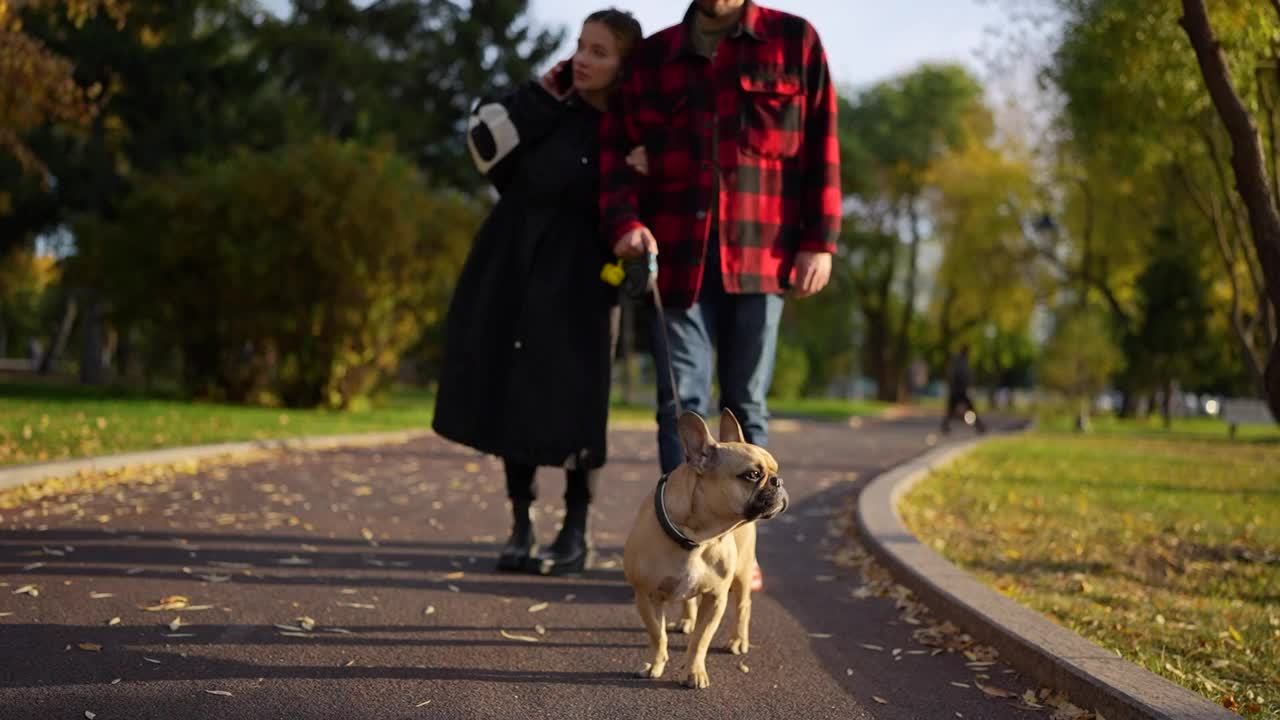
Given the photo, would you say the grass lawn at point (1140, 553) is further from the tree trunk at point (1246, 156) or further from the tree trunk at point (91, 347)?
the tree trunk at point (91, 347)

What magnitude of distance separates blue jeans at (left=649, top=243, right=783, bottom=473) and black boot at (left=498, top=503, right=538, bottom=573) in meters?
1.09

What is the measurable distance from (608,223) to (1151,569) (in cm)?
376

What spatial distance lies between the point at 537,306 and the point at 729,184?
3.78ft

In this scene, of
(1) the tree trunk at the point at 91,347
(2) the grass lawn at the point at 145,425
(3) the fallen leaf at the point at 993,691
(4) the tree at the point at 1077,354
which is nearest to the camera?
(3) the fallen leaf at the point at 993,691

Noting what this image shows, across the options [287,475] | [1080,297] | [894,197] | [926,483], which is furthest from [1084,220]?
[287,475]

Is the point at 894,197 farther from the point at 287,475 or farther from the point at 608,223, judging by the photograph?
the point at 608,223

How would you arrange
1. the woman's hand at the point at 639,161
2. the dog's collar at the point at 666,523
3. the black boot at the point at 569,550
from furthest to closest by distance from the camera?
Result: 1. the black boot at the point at 569,550
2. the woman's hand at the point at 639,161
3. the dog's collar at the point at 666,523

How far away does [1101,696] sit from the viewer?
3312 mm

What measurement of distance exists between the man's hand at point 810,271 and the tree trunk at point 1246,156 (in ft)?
8.97

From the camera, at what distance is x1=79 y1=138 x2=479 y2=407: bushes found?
18.8m

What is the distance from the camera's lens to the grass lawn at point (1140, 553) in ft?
13.5

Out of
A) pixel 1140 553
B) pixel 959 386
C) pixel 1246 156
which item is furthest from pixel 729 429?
pixel 959 386

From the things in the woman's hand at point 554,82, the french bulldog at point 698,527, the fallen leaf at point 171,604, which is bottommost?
the fallen leaf at point 171,604

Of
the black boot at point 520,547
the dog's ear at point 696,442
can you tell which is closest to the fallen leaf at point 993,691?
the dog's ear at point 696,442
